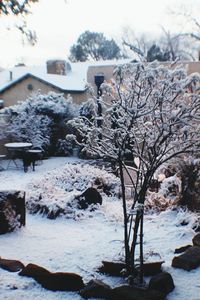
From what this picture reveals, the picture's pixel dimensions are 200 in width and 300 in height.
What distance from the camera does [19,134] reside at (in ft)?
51.9

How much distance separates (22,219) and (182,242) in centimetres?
271

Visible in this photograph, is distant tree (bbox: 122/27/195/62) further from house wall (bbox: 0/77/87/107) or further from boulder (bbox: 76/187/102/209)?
boulder (bbox: 76/187/102/209)

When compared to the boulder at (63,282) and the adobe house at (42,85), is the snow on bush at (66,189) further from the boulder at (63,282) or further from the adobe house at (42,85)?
the adobe house at (42,85)

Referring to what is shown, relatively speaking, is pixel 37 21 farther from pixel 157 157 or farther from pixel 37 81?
pixel 37 81

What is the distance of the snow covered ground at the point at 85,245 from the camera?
15.0 ft

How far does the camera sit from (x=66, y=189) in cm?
944

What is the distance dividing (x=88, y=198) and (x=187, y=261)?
3.72m

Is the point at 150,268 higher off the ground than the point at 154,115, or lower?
lower

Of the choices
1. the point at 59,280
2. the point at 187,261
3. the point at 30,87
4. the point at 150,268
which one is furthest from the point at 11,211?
the point at 30,87

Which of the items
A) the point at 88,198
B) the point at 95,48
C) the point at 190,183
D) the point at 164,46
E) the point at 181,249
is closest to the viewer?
the point at 181,249

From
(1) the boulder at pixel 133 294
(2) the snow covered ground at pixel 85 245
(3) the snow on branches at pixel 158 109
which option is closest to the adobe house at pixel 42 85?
(2) the snow covered ground at pixel 85 245

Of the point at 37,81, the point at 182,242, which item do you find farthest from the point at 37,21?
the point at 37,81

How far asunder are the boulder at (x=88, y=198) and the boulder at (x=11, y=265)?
318 cm

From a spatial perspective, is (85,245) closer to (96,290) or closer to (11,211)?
(11,211)
